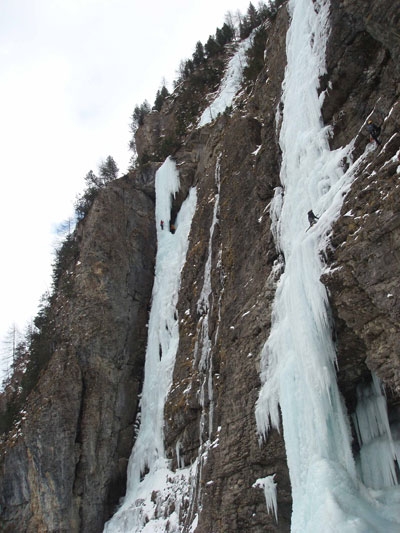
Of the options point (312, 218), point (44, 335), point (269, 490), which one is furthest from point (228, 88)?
point (269, 490)

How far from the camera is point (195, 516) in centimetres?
1273

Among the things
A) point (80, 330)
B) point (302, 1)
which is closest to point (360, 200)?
point (302, 1)

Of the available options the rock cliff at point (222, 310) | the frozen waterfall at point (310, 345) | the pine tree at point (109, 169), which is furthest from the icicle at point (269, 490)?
Answer: the pine tree at point (109, 169)

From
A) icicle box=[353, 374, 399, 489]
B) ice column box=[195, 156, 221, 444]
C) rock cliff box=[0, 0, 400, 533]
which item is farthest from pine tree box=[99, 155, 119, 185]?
icicle box=[353, 374, 399, 489]

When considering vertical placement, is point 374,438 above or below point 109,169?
below

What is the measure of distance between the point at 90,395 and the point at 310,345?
12.6 m

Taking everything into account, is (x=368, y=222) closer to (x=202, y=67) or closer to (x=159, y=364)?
(x=159, y=364)

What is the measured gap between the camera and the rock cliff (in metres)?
8.55

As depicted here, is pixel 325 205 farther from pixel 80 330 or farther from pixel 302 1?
pixel 80 330

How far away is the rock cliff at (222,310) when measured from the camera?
8555 millimetres

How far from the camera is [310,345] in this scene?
945cm

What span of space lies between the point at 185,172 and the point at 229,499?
16673mm

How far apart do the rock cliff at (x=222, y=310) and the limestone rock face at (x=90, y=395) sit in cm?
5

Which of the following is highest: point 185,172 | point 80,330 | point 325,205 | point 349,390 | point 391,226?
point 185,172
